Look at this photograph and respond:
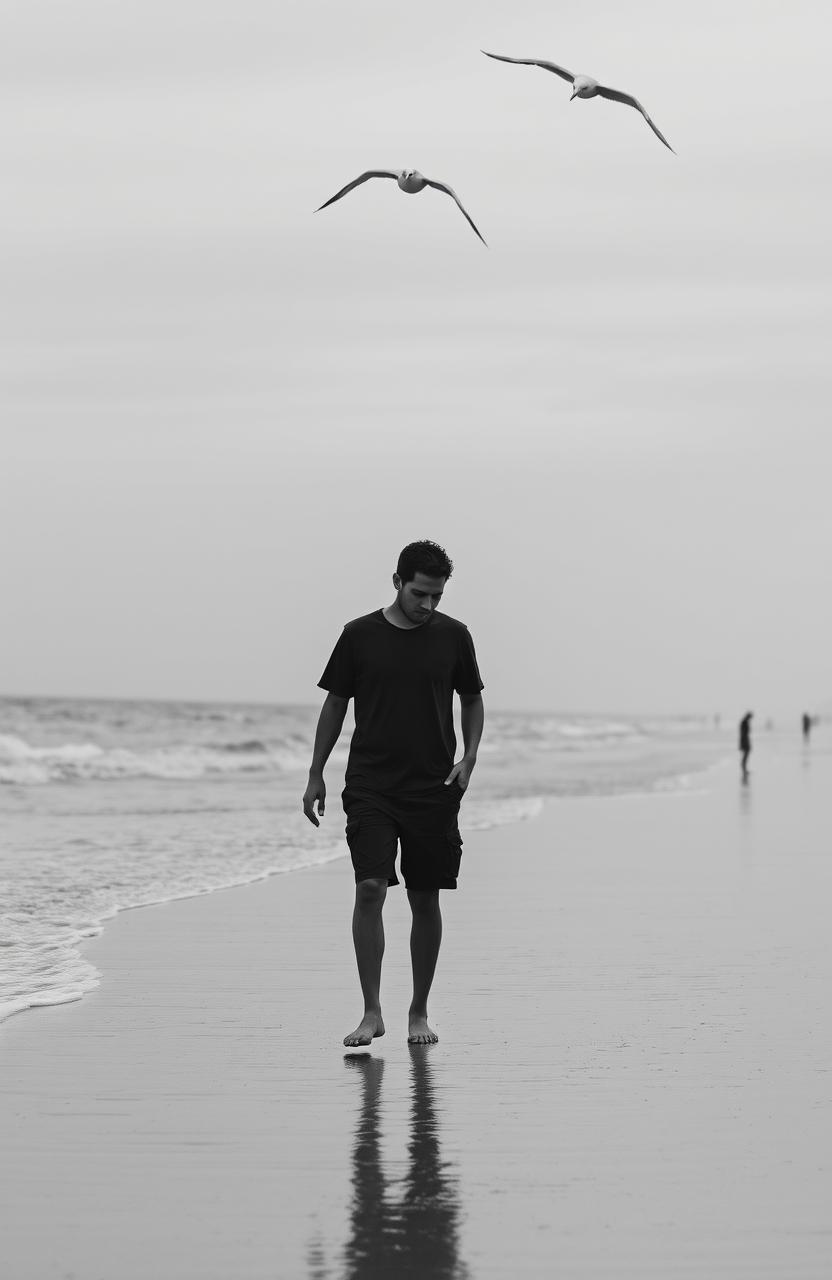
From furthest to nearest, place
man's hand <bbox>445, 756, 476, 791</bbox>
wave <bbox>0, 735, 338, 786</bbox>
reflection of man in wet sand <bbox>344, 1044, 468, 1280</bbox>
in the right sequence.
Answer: wave <bbox>0, 735, 338, 786</bbox> → man's hand <bbox>445, 756, 476, 791</bbox> → reflection of man in wet sand <bbox>344, 1044, 468, 1280</bbox>

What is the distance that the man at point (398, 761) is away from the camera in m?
5.42

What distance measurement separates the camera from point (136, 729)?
5600 cm

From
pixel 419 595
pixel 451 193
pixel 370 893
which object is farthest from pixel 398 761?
pixel 451 193

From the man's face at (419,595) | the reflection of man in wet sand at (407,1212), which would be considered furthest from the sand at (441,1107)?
the man's face at (419,595)

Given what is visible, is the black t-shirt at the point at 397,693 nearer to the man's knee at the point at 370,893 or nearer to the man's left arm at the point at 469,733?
the man's left arm at the point at 469,733

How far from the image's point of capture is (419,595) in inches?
211

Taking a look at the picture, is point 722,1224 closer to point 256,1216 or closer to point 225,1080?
point 256,1216

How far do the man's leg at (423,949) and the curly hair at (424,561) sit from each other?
3.73 ft

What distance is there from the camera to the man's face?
5.33 m

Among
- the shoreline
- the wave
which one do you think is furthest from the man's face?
the wave

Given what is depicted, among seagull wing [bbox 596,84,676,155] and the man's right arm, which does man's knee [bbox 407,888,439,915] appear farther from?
seagull wing [bbox 596,84,676,155]

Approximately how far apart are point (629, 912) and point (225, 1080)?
442cm

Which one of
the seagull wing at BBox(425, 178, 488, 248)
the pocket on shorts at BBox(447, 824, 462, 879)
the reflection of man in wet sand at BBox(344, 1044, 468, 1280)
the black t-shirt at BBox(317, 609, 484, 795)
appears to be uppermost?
the seagull wing at BBox(425, 178, 488, 248)

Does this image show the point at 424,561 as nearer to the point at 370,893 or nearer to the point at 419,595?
the point at 419,595
